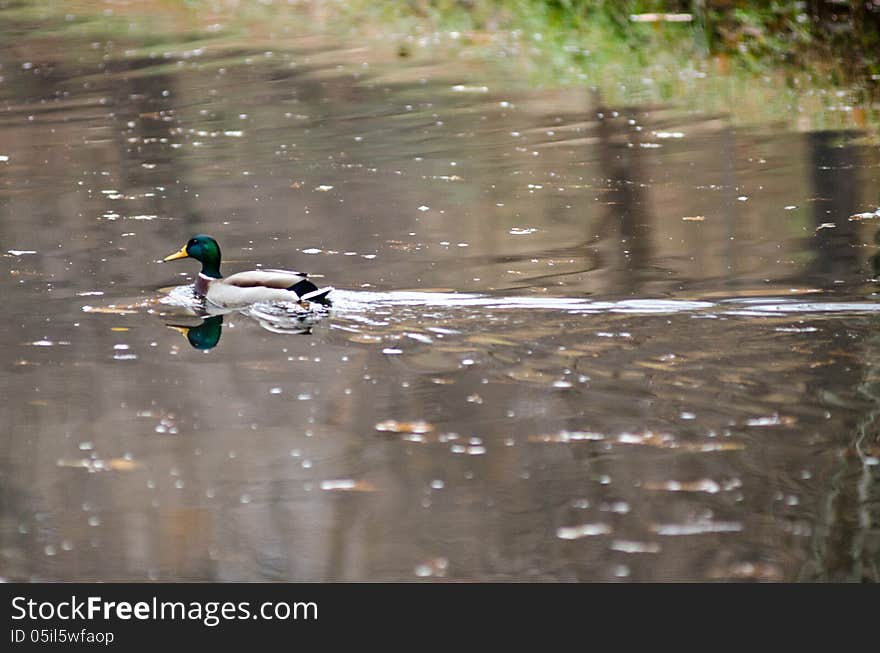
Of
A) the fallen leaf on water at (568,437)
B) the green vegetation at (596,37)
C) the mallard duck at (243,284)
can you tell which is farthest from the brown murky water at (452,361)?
the green vegetation at (596,37)

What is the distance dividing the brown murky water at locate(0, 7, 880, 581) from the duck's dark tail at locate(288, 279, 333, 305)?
16cm

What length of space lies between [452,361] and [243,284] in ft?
6.04

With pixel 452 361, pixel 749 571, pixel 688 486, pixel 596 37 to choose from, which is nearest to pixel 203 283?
pixel 452 361

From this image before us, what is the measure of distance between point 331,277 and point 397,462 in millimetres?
3495

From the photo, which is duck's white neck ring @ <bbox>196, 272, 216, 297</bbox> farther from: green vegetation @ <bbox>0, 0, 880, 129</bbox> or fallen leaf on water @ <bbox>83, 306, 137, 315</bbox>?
green vegetation @ <bbox>0, 0, 880, 129</bbox>

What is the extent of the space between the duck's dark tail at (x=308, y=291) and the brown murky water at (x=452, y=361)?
16cm

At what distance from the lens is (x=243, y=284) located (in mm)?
9969

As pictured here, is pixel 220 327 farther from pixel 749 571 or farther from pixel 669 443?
pixel 749 571

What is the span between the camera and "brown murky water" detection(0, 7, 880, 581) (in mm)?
6707

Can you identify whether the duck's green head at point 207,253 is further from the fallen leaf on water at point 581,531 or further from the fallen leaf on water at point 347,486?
Answer: the fallen leaf on water at point 581,531
